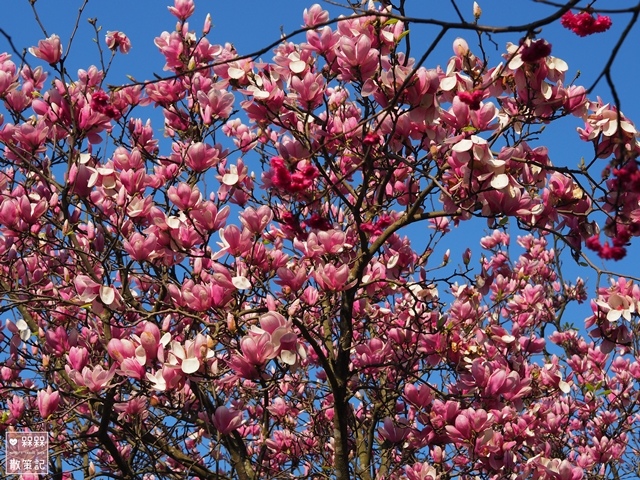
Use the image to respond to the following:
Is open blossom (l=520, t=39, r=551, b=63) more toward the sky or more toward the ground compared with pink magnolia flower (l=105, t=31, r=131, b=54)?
more toward the ground

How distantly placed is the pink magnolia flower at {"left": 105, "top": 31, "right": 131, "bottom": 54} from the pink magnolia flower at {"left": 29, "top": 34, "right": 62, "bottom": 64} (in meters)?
0.64

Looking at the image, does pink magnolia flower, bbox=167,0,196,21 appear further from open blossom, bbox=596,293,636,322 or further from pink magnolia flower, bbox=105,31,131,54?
open blossom, bbox=596,293,636,322

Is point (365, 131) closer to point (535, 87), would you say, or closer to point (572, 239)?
point (535, 87)

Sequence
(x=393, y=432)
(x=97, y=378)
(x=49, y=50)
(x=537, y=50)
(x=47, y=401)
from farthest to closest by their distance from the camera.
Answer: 1. (x=49, y=50)
2. (x=393, y=432)
3. (x=47, y=401)
4. (x=97, y=378)
5. (x=537, y=50)

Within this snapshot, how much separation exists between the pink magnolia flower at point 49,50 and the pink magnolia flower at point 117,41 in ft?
2.11

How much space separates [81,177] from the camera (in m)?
4.22

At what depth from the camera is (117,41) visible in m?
5.24

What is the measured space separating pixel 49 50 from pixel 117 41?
72 centimetres

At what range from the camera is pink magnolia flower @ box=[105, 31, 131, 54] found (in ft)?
17.2

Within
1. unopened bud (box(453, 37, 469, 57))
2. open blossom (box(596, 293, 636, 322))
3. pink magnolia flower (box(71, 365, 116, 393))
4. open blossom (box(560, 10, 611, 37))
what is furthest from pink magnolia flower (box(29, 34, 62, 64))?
open blossom (box(596, 293, 636, 322))

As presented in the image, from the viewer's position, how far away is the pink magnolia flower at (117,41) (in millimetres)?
5238

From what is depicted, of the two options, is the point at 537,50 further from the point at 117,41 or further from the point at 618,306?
the point at 117,41

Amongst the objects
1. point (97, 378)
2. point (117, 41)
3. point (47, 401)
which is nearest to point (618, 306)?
point (97, 378)

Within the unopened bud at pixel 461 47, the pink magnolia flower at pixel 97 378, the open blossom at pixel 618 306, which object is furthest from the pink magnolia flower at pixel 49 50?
the open blossom at pixel 618 306
